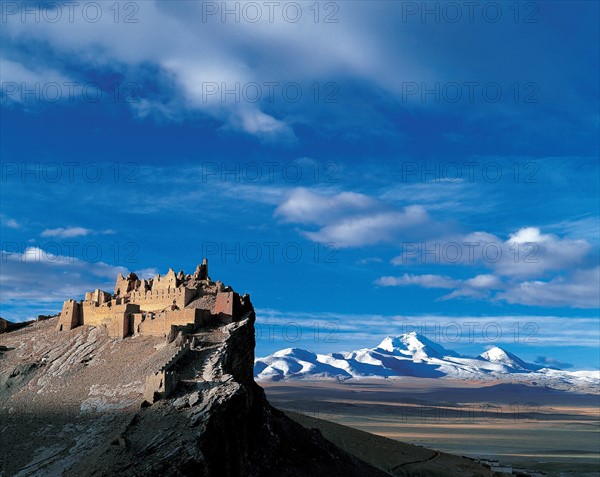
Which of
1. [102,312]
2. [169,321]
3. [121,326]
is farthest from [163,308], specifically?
[102,312]

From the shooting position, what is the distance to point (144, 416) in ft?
143

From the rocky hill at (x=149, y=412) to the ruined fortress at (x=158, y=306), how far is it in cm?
83

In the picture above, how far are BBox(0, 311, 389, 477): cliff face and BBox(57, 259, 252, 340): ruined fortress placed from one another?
1.33m

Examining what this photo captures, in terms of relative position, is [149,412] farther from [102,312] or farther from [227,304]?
[102,312]

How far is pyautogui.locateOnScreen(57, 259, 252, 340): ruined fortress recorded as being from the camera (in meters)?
59.0

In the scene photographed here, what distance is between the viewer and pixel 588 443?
14600 cm

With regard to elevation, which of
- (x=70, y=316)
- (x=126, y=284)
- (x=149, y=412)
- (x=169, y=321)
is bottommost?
(x=149, y=412)

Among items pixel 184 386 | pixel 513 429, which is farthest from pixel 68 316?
pixel 513 429

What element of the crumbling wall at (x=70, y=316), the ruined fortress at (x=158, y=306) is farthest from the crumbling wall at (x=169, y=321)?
the crumbling wall at (x=70, y=316)

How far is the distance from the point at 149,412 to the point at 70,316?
29.8 m

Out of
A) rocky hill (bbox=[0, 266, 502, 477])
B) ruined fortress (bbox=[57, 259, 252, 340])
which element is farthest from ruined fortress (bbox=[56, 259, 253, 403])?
rocky hill (bbox=[0, 266, 502, 477])

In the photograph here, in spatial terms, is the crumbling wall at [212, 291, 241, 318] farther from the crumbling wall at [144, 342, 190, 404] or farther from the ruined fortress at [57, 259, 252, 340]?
the crumbling wall at [144, 342, 190, 404]

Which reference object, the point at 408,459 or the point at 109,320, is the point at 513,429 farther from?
the point at 109,320

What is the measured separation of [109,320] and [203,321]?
1301cm
